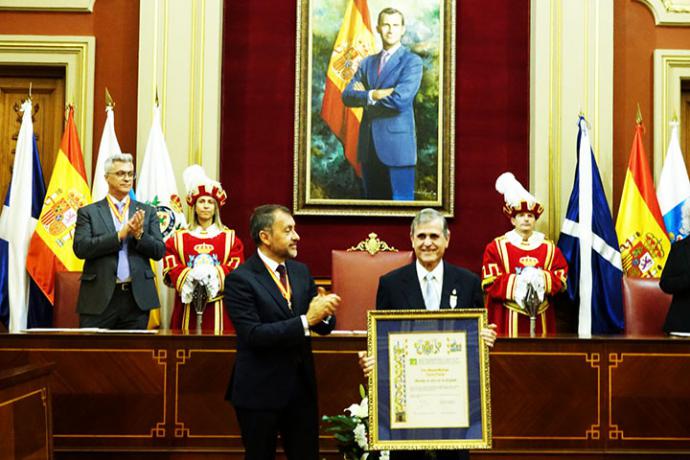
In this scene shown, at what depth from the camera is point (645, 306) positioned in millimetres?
6250

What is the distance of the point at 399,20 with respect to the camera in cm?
809

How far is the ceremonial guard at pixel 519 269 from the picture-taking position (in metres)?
6.69

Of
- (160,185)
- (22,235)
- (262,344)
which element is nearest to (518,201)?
(160,185)

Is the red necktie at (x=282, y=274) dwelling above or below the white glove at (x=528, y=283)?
above

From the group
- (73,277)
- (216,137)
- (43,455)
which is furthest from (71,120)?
(43,455)

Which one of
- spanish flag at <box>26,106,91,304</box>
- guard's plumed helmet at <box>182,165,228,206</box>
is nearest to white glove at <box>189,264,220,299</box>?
guard's plumed helmet at <box>182,165,228,206</box>

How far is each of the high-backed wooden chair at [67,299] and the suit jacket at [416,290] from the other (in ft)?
10.6

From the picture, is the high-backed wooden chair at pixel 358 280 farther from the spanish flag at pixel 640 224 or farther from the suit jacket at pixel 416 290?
the suit jacket at pixel 416 290

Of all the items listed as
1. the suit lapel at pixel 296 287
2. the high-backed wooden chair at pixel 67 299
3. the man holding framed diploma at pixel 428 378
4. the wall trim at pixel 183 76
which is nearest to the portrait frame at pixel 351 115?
the wall trim at pixel 183 76

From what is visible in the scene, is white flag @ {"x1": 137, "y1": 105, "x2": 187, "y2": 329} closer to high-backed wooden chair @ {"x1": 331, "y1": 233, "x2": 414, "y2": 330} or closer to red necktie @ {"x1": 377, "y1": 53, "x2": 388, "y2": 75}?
high-backed wooden chair @ {"x1": 331, "y1": 233, "x2": 414, "y2": 330}

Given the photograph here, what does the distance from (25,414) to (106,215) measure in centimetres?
222

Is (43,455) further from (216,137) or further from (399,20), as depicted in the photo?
(399,20)

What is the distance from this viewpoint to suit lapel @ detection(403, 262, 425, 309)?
372 centimetres

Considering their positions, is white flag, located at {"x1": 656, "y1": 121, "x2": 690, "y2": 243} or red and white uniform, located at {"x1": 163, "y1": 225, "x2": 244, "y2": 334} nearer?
red and white uniform, located at {"x1": 163, "y1": 225, "x2": 244, "y2": 334}
